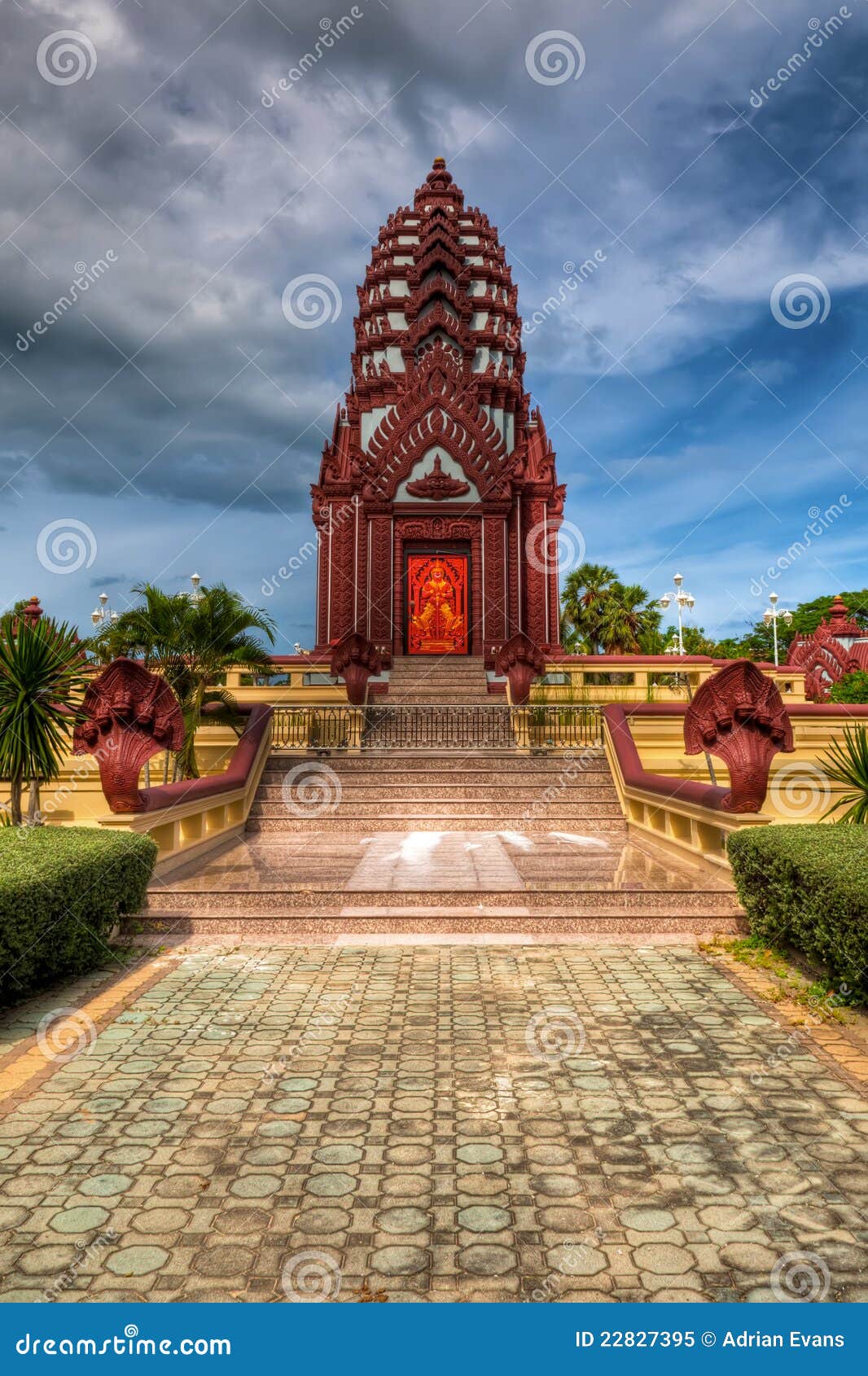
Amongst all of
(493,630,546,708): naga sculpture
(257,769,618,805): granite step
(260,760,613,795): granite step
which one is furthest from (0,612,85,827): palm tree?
(493,630,546,708): naga sculpture

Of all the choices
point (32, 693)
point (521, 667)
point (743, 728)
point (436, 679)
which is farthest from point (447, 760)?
point (436, 679)

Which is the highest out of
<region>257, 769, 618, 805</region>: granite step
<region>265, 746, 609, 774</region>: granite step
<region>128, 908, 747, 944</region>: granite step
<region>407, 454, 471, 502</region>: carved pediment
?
<region>407, 454, 471, 502</region>: carved pediment

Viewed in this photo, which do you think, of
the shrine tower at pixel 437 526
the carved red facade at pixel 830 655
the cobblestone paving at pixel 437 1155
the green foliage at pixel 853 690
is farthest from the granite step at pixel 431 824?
the shrine tower at pixel 437 526

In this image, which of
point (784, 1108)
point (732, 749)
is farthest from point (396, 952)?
point (732, 749)

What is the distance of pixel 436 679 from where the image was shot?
21312 mm

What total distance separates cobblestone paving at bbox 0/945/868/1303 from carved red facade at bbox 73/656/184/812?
3183 millimetres

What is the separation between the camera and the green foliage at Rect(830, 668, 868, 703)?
1549 centimetres

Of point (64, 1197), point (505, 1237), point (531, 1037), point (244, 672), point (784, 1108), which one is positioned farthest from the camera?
point (244, 672)

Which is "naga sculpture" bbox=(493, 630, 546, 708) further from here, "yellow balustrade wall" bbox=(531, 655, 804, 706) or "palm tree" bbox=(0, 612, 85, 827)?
"palm tree" bbox=(0, 612, 85, 827)

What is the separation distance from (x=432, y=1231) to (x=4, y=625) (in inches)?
285

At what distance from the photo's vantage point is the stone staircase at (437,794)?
11.8 m

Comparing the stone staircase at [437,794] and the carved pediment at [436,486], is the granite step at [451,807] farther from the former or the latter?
the carved pediment at [436,486]

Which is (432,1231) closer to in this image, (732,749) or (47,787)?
(732,749)

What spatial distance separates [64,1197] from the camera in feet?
10.2
